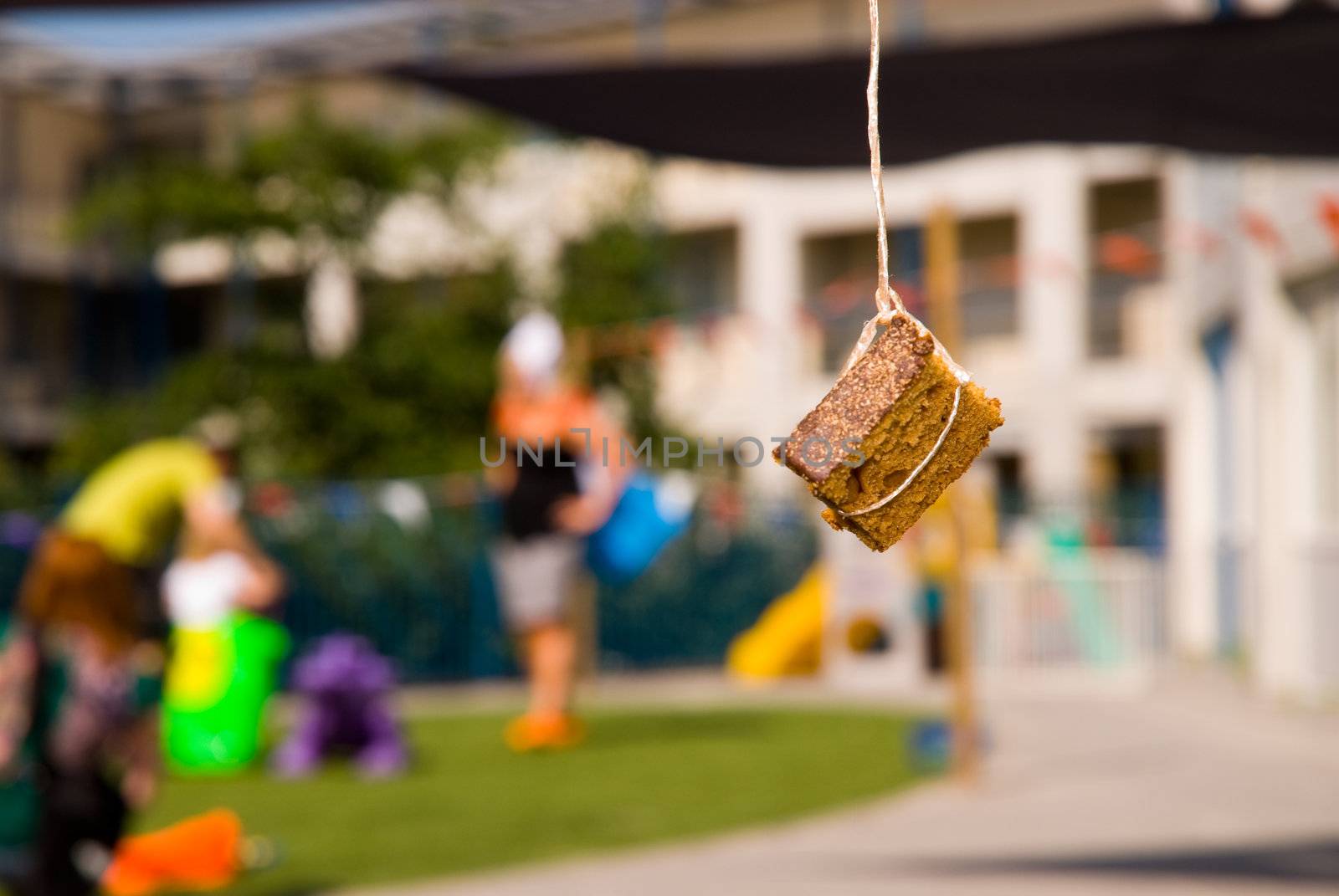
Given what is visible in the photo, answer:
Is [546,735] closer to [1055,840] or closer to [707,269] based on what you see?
[1055,840]

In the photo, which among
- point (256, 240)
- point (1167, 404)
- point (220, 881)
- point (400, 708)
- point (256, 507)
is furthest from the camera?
point (1167, 404)

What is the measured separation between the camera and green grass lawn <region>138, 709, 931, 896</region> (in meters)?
6.04

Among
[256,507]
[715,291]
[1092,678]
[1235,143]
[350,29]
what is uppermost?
[350,29]

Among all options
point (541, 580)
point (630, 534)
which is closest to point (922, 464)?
point (541, 580)

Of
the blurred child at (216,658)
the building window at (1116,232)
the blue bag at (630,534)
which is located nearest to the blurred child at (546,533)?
the blue bag at (630,534)

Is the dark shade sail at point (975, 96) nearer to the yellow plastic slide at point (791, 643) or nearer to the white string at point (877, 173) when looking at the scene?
the white string at point (877, 173)

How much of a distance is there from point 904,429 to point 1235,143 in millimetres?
3638

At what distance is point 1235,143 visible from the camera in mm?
4457

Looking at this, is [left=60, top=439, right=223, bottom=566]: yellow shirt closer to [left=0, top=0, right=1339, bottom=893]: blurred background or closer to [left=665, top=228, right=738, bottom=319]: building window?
[left=0, top=0, right=1339, bottom=893]: blurred background

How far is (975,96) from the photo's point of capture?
13.1 ft

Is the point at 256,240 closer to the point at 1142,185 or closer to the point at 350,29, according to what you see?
the point at 350,29

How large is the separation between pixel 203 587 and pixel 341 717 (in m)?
1.11

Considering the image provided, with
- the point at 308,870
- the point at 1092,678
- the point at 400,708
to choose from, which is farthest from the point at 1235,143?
the point at 1092,678

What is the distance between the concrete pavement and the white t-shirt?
3726mm
